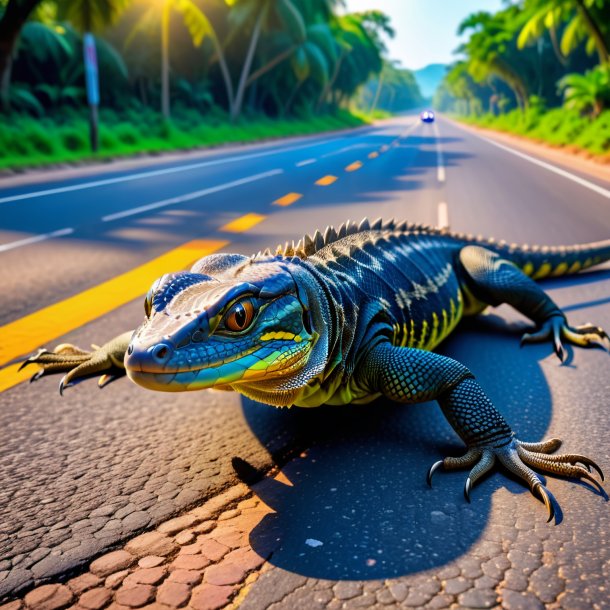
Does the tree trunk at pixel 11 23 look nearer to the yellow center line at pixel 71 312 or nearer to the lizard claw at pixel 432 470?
the yellow center line at pixel 71 312

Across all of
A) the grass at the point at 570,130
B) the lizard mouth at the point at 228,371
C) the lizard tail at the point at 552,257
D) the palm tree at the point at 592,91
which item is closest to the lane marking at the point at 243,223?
the lizard tail at the point at 552,257

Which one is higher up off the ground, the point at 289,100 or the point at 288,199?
the point at 289,100

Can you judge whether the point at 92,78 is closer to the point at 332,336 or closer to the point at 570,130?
the point at 332,336

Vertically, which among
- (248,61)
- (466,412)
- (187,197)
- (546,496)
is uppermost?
(248,61)

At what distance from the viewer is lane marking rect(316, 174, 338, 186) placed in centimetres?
1488

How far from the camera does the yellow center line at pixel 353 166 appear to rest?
723 inches

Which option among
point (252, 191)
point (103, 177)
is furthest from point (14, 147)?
point (252, 191)

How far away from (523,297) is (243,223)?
18.7ft

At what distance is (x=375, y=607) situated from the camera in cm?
193

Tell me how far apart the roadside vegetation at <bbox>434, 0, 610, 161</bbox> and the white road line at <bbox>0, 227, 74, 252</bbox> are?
19.7 meters

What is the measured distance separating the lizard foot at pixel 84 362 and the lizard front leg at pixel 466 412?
150cm

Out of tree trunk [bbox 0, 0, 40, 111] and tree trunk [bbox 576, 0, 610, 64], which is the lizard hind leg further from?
tree trunk [bbox 576, 0, 610, 64]

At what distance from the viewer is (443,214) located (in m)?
10.4

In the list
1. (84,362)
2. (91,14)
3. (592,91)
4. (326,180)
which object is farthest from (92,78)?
(592,91)
